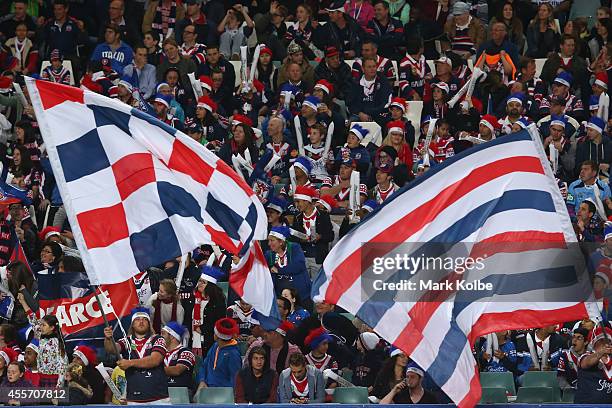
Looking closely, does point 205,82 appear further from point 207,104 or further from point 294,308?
point 294,308

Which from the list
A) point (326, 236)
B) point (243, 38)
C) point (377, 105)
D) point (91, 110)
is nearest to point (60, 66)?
point (243, 38)

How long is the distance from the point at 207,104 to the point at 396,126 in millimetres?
2608

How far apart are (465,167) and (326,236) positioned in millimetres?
6369

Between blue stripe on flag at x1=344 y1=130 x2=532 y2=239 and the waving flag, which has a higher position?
blue stripe on flag at x1=344 y1=130 x2=532 y2=239

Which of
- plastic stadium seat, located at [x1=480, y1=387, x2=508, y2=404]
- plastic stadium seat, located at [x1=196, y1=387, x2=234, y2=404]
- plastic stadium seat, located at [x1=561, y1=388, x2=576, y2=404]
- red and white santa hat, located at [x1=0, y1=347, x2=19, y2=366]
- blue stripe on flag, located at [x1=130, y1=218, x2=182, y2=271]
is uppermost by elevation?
blue stripe on flag, located at [x1=130, y1=218, x2=182, y2=271]

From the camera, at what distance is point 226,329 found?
61.3 ft

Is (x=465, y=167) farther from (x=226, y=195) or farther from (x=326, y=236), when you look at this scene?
(x=326, y=236)

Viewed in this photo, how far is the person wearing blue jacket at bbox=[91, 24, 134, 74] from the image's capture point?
2568cm

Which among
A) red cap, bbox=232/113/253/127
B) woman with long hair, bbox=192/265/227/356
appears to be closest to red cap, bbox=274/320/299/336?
woman with long hair, bbox=192/265/227/356

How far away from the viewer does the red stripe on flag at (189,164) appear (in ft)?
51.8

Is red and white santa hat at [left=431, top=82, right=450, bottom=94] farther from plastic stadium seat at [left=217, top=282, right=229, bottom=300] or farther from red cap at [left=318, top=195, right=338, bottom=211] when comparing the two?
plastic stadium seat at [left=217, top=282, right=229, bottom=300]

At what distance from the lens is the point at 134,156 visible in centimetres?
1580

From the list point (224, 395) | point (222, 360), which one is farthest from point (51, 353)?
point (224, 395)

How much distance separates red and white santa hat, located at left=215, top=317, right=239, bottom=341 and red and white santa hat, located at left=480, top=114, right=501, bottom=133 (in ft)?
19.3
